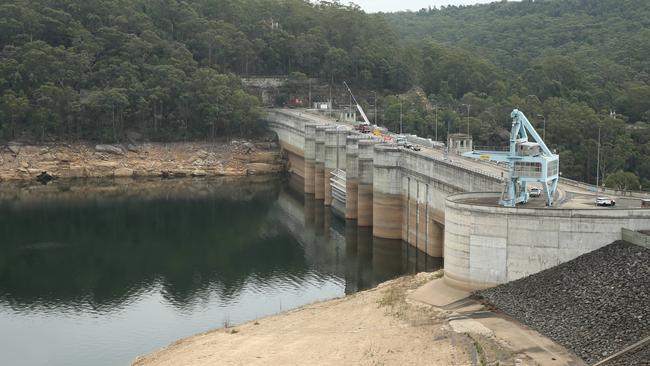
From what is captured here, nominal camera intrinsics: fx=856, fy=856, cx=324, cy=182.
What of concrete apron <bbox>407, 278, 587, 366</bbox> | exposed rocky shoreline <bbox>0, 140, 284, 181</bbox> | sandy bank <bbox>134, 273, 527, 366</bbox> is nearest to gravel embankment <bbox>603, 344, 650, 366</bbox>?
concrete apron <bbox>407, 278, 587, 366</bbox>

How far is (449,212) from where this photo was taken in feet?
190

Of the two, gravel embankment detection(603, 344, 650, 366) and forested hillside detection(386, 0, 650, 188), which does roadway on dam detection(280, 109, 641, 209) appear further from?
forested hillside detection(386, 0, 650, 188)

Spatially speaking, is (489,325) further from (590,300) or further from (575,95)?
(575,95)

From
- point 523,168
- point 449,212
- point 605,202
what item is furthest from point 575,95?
point 449,212

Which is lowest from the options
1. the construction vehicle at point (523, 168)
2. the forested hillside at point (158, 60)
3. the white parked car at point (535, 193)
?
the white parked car at point (535, 193)

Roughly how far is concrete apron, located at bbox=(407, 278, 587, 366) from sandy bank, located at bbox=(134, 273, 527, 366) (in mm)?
698

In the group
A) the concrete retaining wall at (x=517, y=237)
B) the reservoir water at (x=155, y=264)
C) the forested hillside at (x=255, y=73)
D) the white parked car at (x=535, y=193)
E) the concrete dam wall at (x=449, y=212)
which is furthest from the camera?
the forested hillside at (x=255, y=73)

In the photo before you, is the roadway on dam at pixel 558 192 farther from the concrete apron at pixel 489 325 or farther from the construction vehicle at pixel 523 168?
the concrete apron at pixel 489 325

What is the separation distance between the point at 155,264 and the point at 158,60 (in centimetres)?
7801

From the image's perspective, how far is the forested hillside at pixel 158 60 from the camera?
13388 cm

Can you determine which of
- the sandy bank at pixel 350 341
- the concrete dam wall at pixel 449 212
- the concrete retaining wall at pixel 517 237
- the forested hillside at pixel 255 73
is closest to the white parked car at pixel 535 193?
the concrete dam wall at pixel 449 212

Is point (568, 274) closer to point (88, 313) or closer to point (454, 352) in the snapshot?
point (454, 352)

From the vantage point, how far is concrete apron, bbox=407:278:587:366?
43625mm

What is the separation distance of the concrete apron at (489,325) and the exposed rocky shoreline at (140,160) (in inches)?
3106
